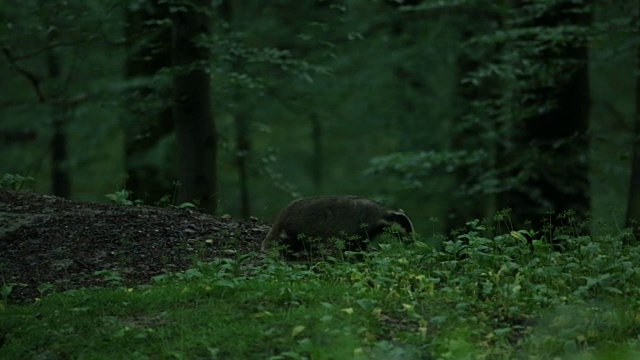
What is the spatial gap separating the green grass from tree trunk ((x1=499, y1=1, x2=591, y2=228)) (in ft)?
22.8

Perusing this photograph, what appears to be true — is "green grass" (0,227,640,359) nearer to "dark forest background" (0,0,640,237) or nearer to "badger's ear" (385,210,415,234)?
"dark forest background" (0,0,640,237)

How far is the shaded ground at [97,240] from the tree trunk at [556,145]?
600 cm

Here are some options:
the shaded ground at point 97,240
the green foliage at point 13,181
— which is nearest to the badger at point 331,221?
the shaded ground at point 97,240

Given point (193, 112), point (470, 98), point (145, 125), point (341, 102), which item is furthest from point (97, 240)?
point (341, 102)

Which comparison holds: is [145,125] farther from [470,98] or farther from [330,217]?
[470,98]

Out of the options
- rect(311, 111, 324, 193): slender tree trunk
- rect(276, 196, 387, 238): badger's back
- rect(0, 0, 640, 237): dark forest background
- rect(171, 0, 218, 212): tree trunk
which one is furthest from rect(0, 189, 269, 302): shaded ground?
rect(311, 111, 324, 193): slender tree trunk

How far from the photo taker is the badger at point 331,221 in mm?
8664

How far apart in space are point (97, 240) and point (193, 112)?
4.17 metres

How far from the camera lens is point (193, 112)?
42.2ft

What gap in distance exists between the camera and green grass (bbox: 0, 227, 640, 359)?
Answer: 20.1ft

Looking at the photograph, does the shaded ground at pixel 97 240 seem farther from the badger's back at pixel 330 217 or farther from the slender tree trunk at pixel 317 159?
the slender tree trunk at pixel 317 159

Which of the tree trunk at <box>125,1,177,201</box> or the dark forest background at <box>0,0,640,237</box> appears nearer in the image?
the dark forest background at <box>0,0,640,237</box>

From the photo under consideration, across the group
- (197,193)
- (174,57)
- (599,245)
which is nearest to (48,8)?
(174,57)

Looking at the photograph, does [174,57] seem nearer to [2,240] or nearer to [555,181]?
[2,240]
